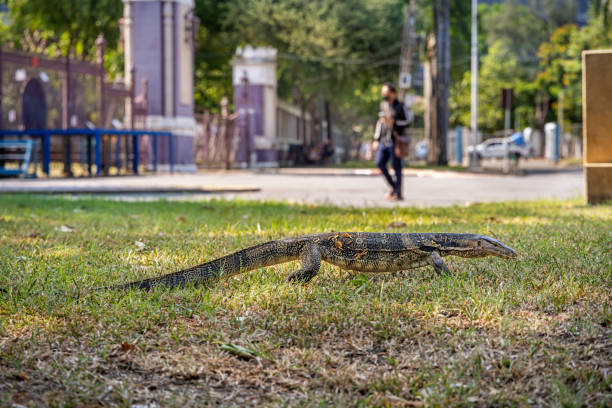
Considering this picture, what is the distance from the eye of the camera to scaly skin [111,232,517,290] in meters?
4.16

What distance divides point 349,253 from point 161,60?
69.3 ft

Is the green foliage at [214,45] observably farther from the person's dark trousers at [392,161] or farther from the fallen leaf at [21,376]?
the fallen leaf at [21,376]

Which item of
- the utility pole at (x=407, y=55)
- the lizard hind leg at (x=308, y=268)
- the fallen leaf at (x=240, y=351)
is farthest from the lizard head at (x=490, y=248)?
the utility pole at (x=407, y=55)

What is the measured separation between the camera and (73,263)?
4.91 m

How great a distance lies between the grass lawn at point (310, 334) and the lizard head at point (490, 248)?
0.36ft

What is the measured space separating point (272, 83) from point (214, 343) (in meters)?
30.9

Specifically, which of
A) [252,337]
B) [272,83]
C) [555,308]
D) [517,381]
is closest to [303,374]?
[252,337]

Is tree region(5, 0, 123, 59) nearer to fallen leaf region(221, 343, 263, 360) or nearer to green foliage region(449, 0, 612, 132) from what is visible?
fallen leaf region(221, 343, 263, 360)

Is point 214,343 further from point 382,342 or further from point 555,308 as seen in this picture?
point 555,308

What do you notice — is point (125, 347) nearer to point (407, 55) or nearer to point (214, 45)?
point (407, 55)

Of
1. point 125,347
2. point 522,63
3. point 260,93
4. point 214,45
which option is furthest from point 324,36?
point 522,63

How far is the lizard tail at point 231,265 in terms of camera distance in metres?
4.07

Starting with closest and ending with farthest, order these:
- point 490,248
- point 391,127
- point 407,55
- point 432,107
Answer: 1. point 490,248
2. point 391,127
3. point 407,55
4. point 432,107

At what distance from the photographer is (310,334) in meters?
3.36
